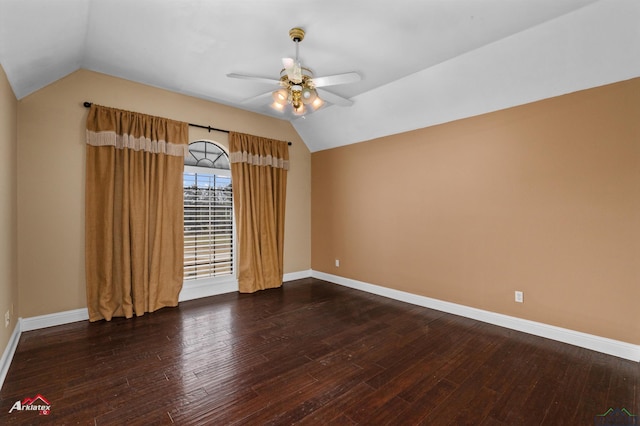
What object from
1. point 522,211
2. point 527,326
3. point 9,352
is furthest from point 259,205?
point 527,326

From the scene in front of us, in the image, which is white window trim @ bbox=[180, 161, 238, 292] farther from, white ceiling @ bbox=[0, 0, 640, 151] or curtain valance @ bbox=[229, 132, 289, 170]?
white ceiling @ bbox=[0, 0, 640, 151]

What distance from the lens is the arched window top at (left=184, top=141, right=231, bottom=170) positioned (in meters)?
4.52

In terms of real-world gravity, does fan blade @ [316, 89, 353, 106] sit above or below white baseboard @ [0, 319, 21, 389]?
above

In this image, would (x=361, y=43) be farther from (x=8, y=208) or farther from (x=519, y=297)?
(x=8, y=208)

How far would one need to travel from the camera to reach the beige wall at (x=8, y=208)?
245 centimetres

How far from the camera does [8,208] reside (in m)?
2.72

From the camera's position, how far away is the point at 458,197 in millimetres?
3881

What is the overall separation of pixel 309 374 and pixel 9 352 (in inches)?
106

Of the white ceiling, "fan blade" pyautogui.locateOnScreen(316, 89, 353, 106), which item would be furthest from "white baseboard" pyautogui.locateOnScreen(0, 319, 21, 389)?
"fan blade" pyautogui.locateOnScreen(316, 89, 353, 106)

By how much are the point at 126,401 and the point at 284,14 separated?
326cm

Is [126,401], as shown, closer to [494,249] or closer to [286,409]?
[286,409]

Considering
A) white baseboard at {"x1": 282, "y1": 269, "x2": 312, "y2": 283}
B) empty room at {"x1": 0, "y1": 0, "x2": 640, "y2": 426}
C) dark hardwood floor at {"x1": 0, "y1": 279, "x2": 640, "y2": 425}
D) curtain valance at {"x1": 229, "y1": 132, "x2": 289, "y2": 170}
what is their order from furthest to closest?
white baseboard at {"x1": 282, "y1": 269, "x2": 312, "y2": 283} < curtain valance at {"x1": 229, "y1": 132, "x2": 289, "y2": 170} < empty room at {"x1": 0, "y1": 0, "x2": 640, "y2": 426} < dark hardwood floor at {"x1": 0, "y1": 279, "x2": 640, "y2": 425}

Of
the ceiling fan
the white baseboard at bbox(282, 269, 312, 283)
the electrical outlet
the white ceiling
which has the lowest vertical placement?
the white baseboard at bbox(282, 269, 312, 283)

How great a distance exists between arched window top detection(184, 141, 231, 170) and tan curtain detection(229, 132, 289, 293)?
191 millimetres
